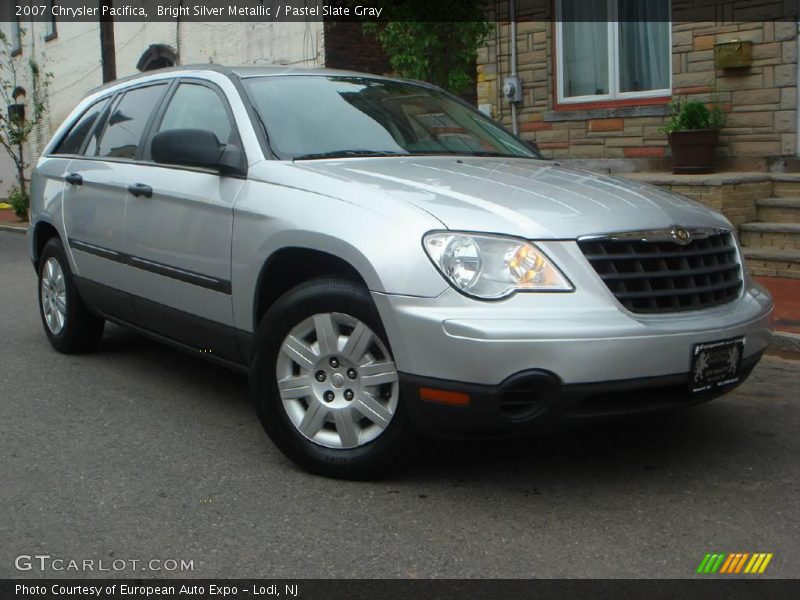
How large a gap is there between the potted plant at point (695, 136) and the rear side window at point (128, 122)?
19.2ft

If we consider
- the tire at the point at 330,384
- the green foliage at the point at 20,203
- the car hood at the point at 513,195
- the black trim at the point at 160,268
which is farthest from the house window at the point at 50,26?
the tire at the point at 330,384

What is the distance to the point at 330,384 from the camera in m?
4.19

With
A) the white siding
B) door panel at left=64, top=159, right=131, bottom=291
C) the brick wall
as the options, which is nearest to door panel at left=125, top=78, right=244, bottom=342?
door panel at left=64, top=159, right=131, bottom=291

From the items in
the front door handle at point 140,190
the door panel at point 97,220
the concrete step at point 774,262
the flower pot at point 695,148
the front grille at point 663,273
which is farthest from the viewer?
the flower pot at point 695,148

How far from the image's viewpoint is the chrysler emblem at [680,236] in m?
4.12

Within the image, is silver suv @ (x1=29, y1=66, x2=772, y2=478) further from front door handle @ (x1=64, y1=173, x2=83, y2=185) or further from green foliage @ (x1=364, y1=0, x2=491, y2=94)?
green foliage @ (x1=364, y1=0, x2=491, y2=94)

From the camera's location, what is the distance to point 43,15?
26.5 meters

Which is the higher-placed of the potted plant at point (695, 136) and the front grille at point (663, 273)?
the potted plant at point (695, 136)

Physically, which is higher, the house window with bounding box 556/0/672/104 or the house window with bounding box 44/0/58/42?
the house window with bounding box 44/0/58/42

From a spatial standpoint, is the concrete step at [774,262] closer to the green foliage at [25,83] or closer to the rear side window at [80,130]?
the rear side window at [80,130]

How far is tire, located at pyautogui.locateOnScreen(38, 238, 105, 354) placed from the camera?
654 cm

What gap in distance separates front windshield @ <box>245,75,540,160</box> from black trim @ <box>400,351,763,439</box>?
151 cm

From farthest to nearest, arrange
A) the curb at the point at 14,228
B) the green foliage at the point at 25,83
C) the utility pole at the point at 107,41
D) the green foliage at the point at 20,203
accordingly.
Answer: the green foliage at the point at 25,83 → the green foliage at the point at 20,203 → the curb at the point at 14,228 → the utility pole at the point at 107,41

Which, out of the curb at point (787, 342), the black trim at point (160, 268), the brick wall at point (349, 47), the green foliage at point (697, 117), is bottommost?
the curb at point (787, 342)
